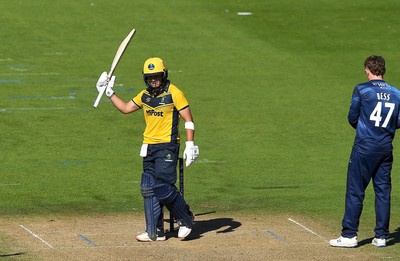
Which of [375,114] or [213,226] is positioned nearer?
[375,114]

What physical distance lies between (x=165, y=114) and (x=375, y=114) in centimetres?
260

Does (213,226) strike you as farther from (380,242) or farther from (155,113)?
(380,242)

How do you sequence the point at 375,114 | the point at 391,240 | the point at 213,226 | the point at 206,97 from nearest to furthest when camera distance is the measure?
the point at 375,114
the point at 391,240
the point at 213,226
the point at 206,97

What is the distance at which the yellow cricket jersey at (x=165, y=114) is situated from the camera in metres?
14.1

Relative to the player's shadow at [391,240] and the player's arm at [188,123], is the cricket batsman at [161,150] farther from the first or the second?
the player's shadow at [391,240]

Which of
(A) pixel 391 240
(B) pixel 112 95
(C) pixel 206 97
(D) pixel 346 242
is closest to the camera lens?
(D) pixel 346 242

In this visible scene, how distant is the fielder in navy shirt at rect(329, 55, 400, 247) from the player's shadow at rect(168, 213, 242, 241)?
1.61 meters

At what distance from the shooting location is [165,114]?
14.1 m

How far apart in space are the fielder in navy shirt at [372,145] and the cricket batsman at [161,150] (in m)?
1.98

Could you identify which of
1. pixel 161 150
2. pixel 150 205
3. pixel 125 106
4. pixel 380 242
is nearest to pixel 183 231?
pixel 150 205

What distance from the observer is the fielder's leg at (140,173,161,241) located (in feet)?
46.1

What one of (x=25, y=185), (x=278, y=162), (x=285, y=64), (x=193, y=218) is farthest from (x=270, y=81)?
(x=193, y=218)

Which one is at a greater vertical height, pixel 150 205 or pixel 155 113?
pixel 155 113

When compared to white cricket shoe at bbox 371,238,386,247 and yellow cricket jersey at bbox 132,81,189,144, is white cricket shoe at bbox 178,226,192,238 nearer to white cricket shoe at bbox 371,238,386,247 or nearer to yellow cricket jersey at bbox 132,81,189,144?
yellow cricket jersey at bbox 132,81,189,144
